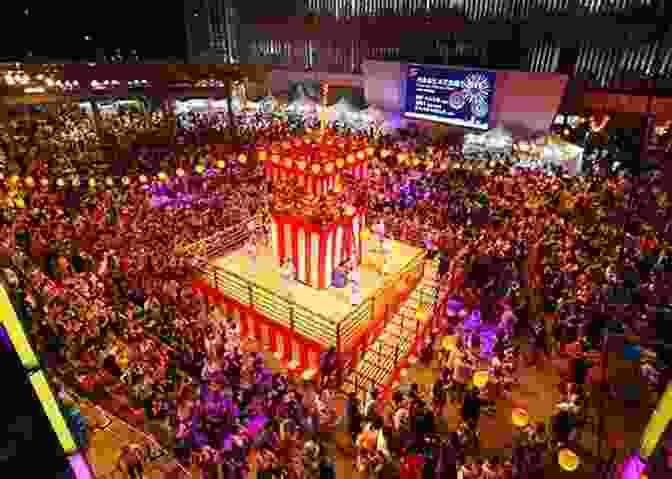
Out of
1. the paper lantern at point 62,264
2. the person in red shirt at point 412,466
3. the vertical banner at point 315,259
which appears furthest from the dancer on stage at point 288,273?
the paper lantern at point 62,264

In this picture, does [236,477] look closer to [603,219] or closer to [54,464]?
[54,464]

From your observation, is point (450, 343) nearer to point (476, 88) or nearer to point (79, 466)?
point (79, 466)

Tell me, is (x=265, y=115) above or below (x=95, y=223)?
above

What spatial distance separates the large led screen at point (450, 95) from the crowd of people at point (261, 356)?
4.59 meters

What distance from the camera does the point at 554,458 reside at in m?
7.40

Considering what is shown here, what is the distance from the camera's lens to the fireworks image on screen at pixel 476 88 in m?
20.8

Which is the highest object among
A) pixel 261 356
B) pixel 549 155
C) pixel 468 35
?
pixel 468 35

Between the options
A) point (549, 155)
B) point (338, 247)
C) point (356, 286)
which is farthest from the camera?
point (549, 155)

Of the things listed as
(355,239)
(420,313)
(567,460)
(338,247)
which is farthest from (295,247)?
(567,460)

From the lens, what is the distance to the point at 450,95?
2197cm

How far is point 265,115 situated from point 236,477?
29.2 m

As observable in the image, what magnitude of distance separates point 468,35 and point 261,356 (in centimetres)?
2270

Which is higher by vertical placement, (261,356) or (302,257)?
(302,257)

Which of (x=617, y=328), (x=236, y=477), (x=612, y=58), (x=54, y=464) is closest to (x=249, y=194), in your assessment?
(x=236, y=477)
